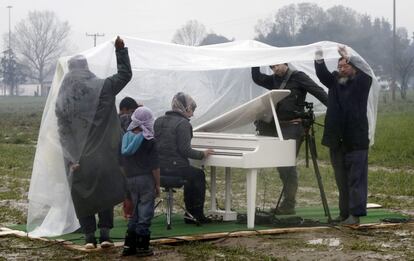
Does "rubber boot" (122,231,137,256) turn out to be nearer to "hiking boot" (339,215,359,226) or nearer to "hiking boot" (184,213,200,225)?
"hiking boot" (184,213,200,225)

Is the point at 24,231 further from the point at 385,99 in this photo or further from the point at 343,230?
the point at 385,99

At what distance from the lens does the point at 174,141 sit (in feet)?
29.8

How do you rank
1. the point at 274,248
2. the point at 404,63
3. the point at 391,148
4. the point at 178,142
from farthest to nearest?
the point at 404,63, the point at 391,148, the point at 178,142, the point at 274,248

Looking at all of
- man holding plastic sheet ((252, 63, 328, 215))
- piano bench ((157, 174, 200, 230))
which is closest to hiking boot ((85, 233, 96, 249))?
piano bench ((157, 174, 200, 230))

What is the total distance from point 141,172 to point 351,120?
260cm

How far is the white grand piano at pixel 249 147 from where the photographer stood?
887 cm

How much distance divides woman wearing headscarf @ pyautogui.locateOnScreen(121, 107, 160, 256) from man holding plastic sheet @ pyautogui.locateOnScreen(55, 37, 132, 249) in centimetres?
29

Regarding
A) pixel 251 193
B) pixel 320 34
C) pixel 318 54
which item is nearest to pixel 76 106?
pixel 251 193

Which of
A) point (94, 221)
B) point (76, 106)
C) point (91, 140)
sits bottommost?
point (94, 221)

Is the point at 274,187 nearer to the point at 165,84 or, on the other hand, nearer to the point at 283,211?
the point at 283,211

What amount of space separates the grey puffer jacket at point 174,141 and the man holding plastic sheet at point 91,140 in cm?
109

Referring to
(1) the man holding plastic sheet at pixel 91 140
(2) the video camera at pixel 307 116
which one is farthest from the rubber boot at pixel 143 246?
(2) the video camera at pixel 307 116

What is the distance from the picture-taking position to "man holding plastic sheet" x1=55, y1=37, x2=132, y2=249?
7871 mm

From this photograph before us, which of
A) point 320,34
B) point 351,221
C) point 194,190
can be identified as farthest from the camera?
point 320,34
